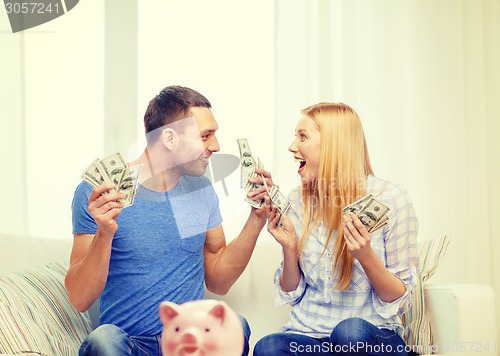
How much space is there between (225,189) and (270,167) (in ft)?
0.96

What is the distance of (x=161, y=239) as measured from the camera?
6.98 feet

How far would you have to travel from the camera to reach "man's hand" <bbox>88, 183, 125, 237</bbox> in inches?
72.1

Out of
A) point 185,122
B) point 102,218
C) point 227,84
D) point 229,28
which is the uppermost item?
point 229,28

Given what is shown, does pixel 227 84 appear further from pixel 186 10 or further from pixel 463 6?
pixel 463 6

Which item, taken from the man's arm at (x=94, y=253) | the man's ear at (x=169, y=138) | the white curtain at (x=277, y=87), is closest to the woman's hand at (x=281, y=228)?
the man's ear at (x=169, y=138)

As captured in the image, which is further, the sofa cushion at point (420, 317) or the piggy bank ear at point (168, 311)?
the sofa cushion at point (420, 317)

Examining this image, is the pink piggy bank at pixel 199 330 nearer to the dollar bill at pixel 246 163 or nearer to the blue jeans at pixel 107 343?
the blue jeans at pixel 107 343

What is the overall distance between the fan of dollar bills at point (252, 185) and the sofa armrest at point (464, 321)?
Result: 1.86ft

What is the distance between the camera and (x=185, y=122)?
7.25ft

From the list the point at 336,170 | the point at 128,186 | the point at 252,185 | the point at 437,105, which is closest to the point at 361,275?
the point at 336,170

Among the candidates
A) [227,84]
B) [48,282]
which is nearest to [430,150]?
[227,84]

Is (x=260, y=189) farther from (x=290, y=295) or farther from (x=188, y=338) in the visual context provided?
(x=188, y=338)

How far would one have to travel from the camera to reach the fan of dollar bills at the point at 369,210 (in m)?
1.92

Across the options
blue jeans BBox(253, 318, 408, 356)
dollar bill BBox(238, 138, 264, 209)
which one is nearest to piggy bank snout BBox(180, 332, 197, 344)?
blue jeans BBox(253, 318, 408, 356)
